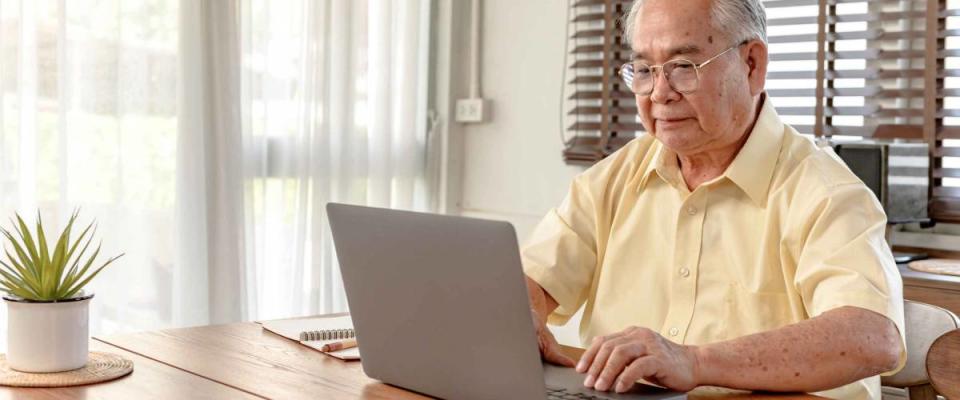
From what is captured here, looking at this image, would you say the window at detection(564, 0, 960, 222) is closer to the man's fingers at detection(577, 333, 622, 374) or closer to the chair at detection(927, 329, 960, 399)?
the chair at detection(927, 329, 960, 399)

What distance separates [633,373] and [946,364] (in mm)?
619

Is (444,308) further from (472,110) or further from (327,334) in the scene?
(472,110)

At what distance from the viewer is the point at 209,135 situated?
3.54m

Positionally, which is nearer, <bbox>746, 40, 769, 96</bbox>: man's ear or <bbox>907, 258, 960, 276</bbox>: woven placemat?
<bbox>746, 40, 769, 96</bbox>: man's ear

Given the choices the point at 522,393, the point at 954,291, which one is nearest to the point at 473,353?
the point at 522,393

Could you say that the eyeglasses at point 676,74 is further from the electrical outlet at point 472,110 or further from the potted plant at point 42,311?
the electrical outlet at point 472,110

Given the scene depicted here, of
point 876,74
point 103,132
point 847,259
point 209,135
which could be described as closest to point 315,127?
point 209,135

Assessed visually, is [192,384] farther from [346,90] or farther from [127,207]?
[346,90]

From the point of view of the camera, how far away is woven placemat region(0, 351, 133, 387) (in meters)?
1.43

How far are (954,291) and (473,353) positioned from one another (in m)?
1.68

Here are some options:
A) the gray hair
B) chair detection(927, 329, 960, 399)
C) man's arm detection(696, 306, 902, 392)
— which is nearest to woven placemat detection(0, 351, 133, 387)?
man's arm detection(696, 306, 902, 392)

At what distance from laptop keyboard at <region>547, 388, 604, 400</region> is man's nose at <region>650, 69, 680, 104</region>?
670mm

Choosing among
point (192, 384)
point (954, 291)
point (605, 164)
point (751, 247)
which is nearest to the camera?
point (192, 384)

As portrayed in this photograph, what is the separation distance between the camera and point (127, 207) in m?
3.38
